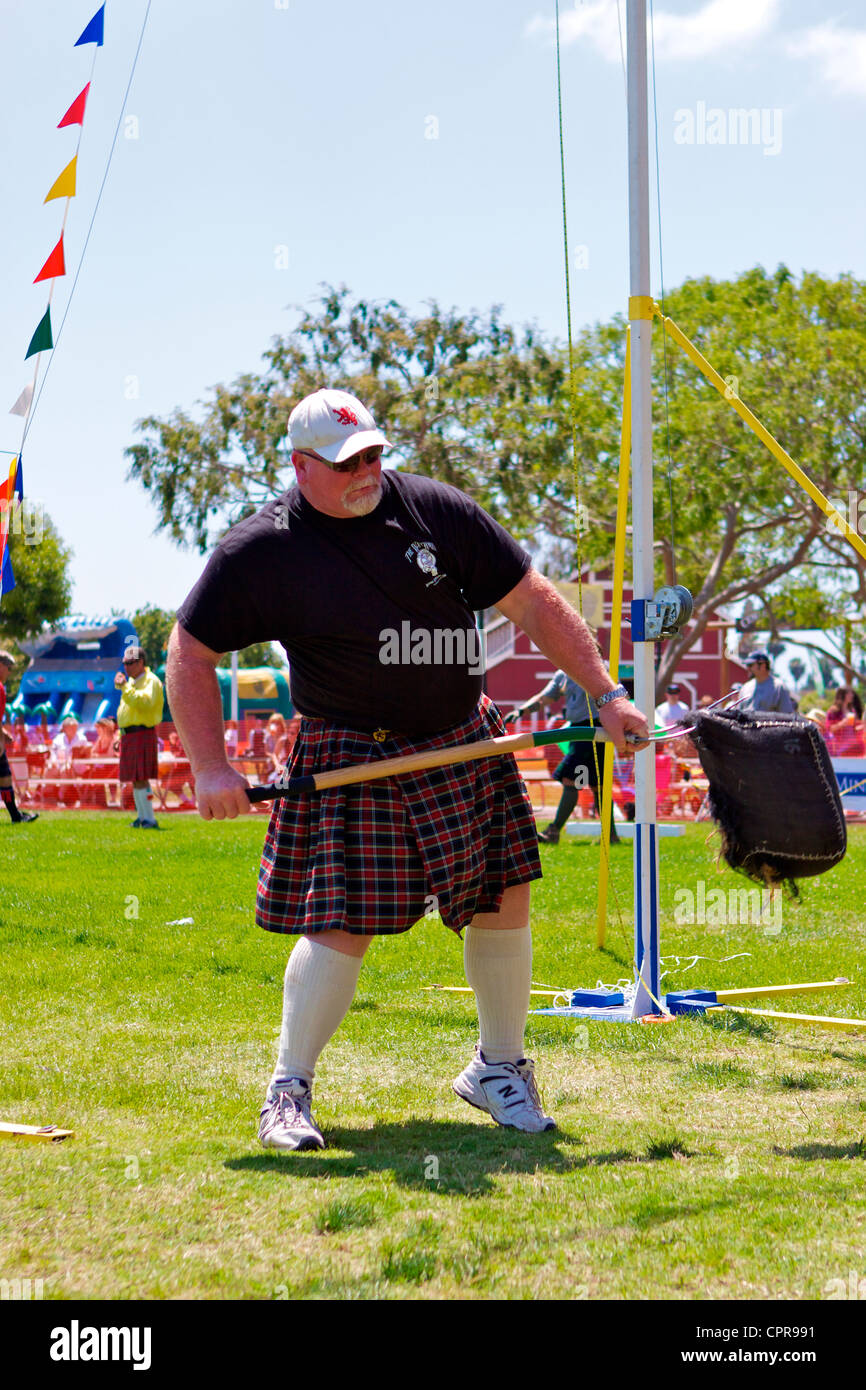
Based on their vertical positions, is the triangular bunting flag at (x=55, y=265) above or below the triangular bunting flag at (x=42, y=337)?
above

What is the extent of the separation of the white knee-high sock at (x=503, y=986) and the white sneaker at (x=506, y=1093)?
0.03 metres

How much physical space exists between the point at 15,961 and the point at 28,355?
3.00 m

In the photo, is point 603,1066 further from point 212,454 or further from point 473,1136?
point 212,454

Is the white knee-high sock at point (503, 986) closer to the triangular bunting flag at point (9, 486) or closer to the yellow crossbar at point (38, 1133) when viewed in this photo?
the yellow crossbar at point (38, 1133)

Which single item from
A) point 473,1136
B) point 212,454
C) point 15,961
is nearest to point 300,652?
point 473,1136

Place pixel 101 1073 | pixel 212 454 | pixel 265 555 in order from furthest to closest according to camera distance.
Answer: pixel 212 454, pixel 101 1073, pixel 265 555

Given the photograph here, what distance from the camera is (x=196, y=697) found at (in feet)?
11.3

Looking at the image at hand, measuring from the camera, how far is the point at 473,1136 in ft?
11.3

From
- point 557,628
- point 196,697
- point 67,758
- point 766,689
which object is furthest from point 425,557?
point 67,758

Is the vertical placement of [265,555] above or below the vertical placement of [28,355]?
below

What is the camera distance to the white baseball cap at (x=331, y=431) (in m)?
3.30

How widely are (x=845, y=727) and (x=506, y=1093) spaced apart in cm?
1447

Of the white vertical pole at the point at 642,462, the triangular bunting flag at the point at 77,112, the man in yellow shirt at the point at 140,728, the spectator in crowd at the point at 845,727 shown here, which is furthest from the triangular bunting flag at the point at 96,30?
the spectator in crowd at the point at 845,727

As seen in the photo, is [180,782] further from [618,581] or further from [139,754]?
[618,581]
